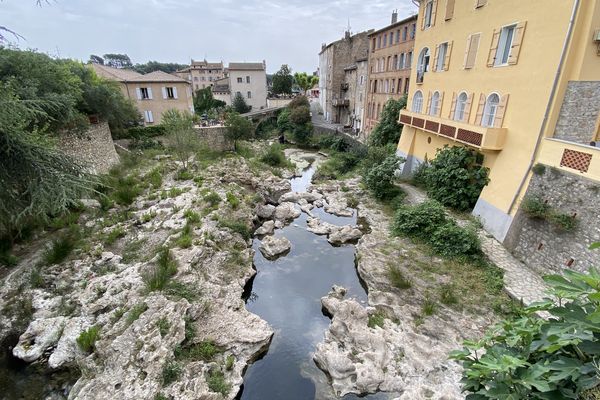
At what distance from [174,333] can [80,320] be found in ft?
11.1

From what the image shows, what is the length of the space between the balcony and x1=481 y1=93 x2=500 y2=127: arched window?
739mm

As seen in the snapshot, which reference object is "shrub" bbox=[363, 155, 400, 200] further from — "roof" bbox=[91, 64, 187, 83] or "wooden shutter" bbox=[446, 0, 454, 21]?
"roof" bbox=[91, 64, 187, 83]

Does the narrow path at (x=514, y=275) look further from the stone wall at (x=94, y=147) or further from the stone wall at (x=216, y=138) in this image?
the stone wall at (x=216, y=138)

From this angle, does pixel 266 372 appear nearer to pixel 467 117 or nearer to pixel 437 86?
pixel 467 117

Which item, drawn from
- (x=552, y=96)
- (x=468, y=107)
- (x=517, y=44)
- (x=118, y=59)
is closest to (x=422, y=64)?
(x=468, y=107)

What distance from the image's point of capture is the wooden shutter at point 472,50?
49.6ft

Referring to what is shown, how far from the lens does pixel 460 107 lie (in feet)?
55.0

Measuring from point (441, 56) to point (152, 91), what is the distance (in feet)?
92.1

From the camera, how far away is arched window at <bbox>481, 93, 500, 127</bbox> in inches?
557

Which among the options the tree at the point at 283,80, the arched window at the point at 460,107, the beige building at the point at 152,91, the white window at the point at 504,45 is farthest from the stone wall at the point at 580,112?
the tree at the point at 283,80

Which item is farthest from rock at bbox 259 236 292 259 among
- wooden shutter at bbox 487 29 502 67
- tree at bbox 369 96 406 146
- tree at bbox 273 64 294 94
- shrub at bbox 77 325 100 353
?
tree at bbox 273 64 294 94

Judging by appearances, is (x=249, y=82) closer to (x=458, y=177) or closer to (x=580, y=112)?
(x=458, y=177)

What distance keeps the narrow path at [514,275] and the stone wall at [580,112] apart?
4.85 m

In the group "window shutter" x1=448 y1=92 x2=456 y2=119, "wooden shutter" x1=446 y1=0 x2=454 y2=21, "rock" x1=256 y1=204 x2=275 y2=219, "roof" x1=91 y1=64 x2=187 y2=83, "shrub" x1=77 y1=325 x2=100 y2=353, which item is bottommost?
"rock" x1=256 y1=204 x2=275 y2=219
